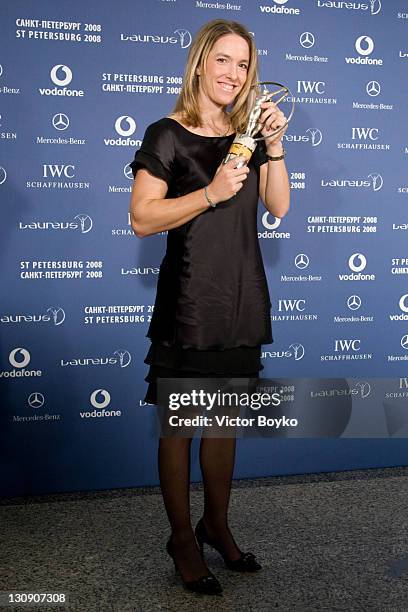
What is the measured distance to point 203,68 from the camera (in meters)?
2.03

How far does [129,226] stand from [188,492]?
1243 mm

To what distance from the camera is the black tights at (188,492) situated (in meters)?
2.07

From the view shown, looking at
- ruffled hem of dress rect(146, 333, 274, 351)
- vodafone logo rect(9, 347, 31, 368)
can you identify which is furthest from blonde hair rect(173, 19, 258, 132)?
vodafone logo rect(9, 347, 31, 368)

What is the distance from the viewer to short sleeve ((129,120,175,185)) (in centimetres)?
201

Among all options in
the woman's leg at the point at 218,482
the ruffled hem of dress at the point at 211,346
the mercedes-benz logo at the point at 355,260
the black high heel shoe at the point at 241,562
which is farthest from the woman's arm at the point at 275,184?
the mercedes-benz logo at the point at 355,260

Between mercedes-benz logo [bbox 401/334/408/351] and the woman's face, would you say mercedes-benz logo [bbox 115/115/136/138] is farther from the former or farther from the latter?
mercedes-benz logo [bbox 401/334/408/351]

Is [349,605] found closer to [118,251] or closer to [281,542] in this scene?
[281,542]

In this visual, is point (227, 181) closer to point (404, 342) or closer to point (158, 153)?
point (158, 153)

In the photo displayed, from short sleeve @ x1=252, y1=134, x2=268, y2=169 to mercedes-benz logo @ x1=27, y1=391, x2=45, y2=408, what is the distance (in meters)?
1.37

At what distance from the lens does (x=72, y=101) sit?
2877 millimetres

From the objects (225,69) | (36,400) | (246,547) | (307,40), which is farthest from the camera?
(307,40)

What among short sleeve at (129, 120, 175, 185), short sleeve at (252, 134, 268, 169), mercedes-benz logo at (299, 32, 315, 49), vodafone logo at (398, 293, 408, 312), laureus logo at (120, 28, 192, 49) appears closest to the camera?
short sleeve at (129, 120, 175, 185)

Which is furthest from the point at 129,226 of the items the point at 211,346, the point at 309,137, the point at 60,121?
the point at 211,346

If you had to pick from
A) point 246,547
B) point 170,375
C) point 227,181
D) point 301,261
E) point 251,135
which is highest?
point 251,135
